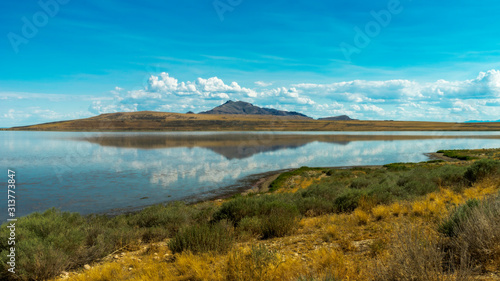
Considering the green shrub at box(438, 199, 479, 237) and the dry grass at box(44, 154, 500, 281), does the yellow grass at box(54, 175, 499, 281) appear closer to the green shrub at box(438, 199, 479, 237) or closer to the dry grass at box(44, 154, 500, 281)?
the dry grass at box(44, 154, 500, 281)

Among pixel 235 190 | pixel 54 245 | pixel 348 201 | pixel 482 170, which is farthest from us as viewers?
pixel 235 190

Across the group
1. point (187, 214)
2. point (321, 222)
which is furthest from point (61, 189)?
point (321, 222)

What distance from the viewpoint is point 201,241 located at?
639cm

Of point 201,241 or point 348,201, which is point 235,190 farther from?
point 201,241

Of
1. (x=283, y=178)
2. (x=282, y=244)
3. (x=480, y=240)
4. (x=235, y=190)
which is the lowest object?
(x=235, y=190)

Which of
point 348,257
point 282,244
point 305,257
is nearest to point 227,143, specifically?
point 282,244

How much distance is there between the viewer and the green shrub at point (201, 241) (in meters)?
6.23

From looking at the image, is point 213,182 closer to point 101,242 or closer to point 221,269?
point 101,242

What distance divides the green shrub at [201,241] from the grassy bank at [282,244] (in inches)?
1.0

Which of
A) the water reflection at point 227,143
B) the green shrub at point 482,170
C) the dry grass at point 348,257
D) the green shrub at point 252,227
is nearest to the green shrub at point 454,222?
the dry grass at point 348,257

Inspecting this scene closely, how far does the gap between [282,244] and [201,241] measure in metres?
1.96

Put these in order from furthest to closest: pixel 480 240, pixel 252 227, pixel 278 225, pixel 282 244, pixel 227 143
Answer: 1. pixel 227 143
2. pixel 252 227
3. pixel 278 225
4. pixel 282 244
5. pixel 480 240

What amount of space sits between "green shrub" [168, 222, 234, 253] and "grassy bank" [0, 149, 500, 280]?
0.08ft

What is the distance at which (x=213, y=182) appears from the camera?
25.6 metres
